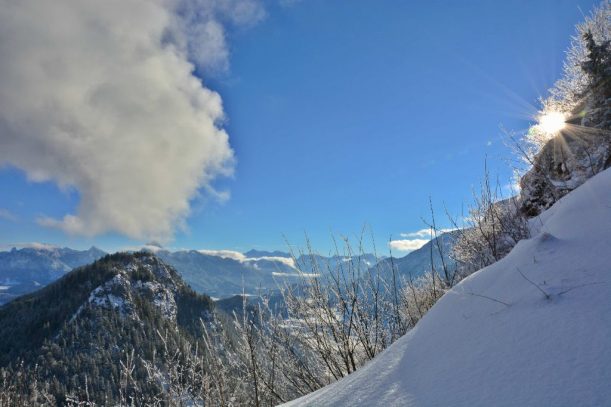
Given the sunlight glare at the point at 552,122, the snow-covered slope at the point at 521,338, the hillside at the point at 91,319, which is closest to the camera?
the snow-covered slope at the point at 521,338

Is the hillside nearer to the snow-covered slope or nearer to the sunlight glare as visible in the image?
the sunlight glare

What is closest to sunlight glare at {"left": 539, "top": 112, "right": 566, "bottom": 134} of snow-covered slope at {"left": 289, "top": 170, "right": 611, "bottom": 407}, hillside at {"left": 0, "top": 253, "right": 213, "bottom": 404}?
snow-covered slope at {"left": 289, "top": 170, "right": 611, "bottom": 407}

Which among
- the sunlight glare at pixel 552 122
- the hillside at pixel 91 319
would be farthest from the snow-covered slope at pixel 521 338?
the hillside at pixel 91 319

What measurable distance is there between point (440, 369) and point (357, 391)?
62 centimetres

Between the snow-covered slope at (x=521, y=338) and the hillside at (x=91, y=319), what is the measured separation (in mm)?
109215

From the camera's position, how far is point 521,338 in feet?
6.68

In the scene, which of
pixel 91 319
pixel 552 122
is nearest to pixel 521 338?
pixel 552 122

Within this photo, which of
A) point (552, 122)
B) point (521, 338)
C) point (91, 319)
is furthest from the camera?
point (91, 319)

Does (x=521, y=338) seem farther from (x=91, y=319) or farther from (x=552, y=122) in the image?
(x=91, y=319)

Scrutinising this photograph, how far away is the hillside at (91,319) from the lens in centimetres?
11262

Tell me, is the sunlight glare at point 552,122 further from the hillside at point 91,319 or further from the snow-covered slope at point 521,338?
the hillside at point 91,319

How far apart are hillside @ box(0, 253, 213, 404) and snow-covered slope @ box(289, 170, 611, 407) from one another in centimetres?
10922

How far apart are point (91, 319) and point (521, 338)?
160785 mm

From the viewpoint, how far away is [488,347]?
2.12 metres
